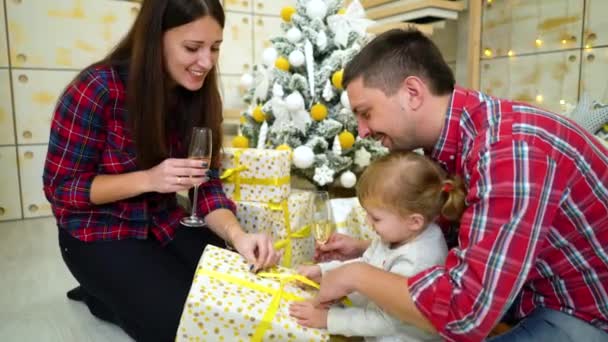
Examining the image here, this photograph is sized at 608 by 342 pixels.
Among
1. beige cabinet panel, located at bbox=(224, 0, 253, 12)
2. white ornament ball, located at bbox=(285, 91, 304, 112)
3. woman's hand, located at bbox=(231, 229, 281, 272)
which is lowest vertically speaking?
woman's hand, located at bbox=(231, 229, 281, 272)

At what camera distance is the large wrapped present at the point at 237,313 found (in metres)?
1.02

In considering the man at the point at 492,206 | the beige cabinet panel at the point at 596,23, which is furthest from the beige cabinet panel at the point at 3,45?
the beige cabinet panel at the point at 596,23

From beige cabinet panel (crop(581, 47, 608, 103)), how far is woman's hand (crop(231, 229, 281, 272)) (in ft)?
7.46

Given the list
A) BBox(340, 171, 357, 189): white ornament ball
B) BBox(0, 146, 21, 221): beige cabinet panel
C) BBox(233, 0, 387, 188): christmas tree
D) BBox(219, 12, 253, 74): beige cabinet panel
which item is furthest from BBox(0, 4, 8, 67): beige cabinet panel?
BBox(340, 171, 357, 189): white ornament ball

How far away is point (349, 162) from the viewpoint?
7.78 feet

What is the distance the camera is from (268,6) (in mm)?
3840

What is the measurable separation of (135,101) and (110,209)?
351 mm

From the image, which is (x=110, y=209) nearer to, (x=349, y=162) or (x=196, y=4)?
(x=196, y=4)

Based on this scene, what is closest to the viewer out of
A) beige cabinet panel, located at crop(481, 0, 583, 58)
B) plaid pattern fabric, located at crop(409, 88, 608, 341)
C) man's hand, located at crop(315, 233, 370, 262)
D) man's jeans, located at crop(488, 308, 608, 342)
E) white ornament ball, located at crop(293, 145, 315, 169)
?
plaid pattern fabric, located at crop(409, 88, 608, 341)

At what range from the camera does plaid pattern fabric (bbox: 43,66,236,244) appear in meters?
1.44

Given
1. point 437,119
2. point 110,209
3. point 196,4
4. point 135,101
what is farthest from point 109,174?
point 437,119

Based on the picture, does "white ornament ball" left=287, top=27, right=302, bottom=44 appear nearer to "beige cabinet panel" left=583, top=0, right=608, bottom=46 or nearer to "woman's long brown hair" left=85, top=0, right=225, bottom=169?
"woman's long brown hair" left=85, top=0, right=225, bottom=169

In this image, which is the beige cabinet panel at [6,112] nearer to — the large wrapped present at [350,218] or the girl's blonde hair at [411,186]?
the large wrapped present at [350,218]

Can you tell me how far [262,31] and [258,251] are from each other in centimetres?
290
